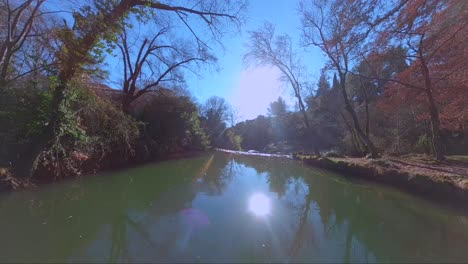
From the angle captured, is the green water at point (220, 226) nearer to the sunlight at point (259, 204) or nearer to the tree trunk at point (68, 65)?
→ the sunlight at point (259, 204)

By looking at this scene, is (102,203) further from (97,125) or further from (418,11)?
(418,11)

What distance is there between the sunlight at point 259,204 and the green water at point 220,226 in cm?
3

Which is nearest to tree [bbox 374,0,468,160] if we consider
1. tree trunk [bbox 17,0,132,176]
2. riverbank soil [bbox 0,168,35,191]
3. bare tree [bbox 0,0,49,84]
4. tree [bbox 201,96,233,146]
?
tree trunk [bbox 17,0,132,176]

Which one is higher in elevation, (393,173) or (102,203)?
(393,173)

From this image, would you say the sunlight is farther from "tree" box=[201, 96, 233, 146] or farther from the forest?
"tree" box=[201, 96, 233, 146]

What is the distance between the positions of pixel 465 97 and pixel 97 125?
492 inches

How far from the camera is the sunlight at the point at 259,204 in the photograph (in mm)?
5212

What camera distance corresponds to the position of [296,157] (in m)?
17.3

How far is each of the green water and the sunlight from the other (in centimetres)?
3

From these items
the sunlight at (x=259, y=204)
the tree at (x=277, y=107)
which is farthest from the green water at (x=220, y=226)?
the tree at (x=277, y=107)

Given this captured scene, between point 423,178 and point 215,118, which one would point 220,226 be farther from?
point 215,118

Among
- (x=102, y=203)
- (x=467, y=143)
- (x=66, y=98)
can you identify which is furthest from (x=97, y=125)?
(x=467, y=143)

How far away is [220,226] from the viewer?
4.27 metres

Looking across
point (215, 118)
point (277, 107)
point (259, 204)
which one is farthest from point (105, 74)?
point (277, 107)
